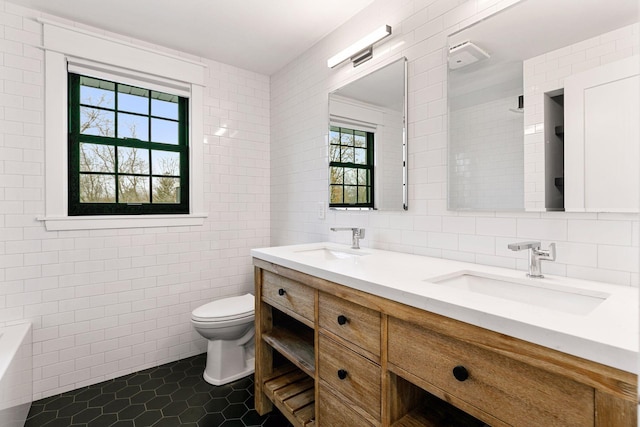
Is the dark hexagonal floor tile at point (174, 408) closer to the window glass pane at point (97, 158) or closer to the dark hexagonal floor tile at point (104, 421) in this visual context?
the dark hexagonal floor tile at point (104, 421)

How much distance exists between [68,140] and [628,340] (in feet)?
9.72

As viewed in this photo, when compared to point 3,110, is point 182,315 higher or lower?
lower

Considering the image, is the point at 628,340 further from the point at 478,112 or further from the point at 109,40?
the point at 109,40

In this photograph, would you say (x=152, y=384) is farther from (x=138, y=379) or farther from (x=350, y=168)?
(x=350, y=168)

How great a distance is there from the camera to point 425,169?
1688mm

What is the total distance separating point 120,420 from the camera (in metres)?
1.86

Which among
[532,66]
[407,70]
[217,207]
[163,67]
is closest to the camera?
[532,66]

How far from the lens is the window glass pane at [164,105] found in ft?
8.50

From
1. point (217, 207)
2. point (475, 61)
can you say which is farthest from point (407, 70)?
point (217, 207)

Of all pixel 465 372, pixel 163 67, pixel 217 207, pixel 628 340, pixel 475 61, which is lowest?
pixel 465 372

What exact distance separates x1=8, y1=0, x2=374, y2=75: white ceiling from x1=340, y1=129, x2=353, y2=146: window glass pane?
75 centimetres

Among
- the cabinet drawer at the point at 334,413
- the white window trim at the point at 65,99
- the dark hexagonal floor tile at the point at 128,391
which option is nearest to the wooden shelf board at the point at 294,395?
the cabinet drawer at the point at 334,413

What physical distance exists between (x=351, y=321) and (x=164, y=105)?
2386mm

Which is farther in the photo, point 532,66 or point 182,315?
point 182,315
